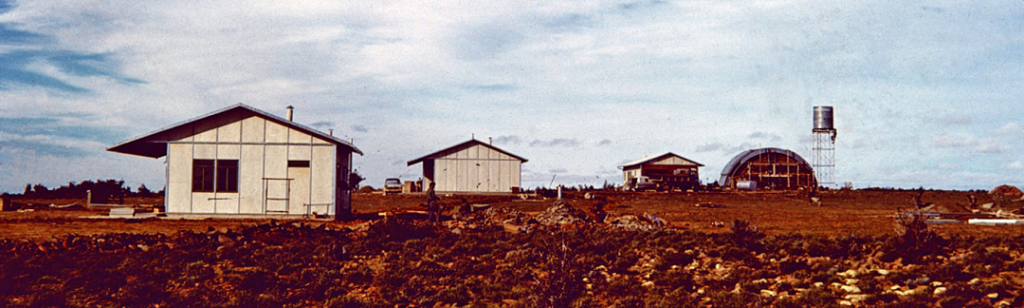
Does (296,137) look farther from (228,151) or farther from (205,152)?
(205,152)

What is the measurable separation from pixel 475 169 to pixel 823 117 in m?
30.8

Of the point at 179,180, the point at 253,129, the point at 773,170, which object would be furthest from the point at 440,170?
the point at 773,170

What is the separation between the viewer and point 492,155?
166ft

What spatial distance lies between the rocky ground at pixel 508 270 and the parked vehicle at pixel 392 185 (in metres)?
36.6

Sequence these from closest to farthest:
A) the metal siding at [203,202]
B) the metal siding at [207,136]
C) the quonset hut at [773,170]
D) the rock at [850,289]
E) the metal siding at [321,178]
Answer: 1. the rock at [850,289]
2. the metal siding at [203,202]
3. the metal siding at [207,136]
4. the metal siding at [321,178]
5. the quonset hut at [773,170]

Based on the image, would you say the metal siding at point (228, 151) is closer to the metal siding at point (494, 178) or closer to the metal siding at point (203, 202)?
the metal siding at point (203, 202)

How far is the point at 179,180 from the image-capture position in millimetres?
25438

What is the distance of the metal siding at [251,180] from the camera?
25.5 m

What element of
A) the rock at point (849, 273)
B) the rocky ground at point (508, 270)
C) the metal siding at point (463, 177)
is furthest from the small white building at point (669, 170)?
the rock at point (849, 273)

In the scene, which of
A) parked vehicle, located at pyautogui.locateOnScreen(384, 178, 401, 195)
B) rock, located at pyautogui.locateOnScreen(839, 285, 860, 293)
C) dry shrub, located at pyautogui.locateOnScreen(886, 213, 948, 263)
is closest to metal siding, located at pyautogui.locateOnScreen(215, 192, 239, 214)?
rock, located at pyautogui.locateOnScreen(839, 285, 860, 293)

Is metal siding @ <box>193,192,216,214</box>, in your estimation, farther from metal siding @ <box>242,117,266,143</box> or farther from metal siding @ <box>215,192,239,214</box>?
metal siding @ <box>242,117,266,143</box>

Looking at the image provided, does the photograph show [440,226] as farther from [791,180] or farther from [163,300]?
[791,180]

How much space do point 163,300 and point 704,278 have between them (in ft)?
31.4

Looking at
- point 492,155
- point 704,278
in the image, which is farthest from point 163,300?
point 492,155
